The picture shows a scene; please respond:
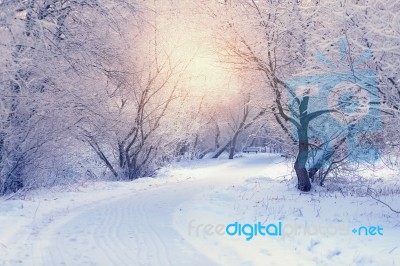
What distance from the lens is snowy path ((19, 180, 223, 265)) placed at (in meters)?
6.41

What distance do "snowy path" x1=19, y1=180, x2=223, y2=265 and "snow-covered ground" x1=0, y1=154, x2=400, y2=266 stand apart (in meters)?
0.02

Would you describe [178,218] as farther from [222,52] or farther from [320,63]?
[222,52]

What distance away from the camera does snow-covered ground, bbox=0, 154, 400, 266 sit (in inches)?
260

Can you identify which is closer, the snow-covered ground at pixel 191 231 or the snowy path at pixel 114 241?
the snowy path at pixel 114 241

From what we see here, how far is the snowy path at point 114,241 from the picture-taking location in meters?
6.41

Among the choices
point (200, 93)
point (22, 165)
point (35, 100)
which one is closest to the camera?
point (35, 100)

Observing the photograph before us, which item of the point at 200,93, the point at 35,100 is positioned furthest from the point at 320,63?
the point at 200,93

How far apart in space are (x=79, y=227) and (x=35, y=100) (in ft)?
22.0

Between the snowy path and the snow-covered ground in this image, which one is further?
the snow-covered ground

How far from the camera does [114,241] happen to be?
298 inches

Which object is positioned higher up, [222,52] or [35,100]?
[222,52]

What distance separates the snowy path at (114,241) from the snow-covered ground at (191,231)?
0.02 metres

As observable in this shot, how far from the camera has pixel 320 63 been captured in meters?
10.9

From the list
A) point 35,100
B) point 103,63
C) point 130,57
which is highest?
point 130,57
